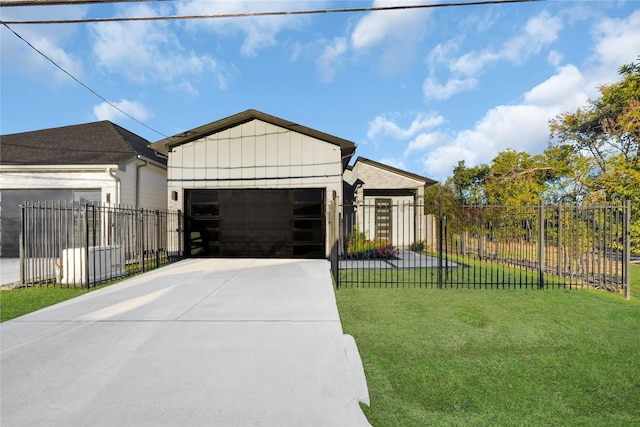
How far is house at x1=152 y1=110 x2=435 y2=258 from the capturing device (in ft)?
35.7

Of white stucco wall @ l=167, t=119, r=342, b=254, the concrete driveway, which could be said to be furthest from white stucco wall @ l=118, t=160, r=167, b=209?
the concrete driveway

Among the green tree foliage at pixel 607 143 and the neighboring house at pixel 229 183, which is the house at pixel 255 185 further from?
the green tree foliage at pixel 607 143

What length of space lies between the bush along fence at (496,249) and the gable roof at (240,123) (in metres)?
2.60

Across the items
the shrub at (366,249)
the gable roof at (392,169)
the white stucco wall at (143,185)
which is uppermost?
the gable roof at (392,169)

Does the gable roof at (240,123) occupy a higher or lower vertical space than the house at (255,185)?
higher

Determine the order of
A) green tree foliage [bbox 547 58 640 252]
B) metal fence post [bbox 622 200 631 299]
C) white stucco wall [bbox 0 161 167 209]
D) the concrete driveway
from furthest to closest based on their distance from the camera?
white stucco wall [bbox 0 161 167 209]
green tree foliage [bbox 547 58 640 252]
metal fence post [bbox 622 200 631 299]
the concrete driveway

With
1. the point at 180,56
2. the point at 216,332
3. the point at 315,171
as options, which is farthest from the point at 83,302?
the point at 180,56

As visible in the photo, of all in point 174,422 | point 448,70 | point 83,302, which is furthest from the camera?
point 448,70

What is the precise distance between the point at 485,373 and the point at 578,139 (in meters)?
15.8

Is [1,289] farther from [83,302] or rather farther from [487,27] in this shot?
[487,27]

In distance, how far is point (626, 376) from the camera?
2932 millimetres

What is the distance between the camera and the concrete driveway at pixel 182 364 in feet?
7.74

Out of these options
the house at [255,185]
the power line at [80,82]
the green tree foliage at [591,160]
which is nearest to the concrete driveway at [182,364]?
the house at [255,185]

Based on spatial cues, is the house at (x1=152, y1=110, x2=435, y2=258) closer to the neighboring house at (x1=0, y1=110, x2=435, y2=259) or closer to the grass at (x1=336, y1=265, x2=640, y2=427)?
the neighboring house at (x1=0, y1=110, x2=435, y2=259)
